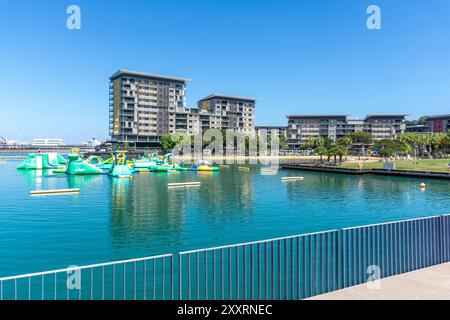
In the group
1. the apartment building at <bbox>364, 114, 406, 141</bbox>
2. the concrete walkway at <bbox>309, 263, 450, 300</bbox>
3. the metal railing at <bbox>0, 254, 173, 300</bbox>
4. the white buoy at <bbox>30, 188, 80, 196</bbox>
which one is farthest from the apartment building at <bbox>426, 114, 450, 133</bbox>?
the metal railing at <bbox>0, 254, 173, 300</bbox>

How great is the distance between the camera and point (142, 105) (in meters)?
156

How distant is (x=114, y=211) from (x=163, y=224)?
7675mm

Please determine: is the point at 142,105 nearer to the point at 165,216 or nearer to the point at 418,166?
the point at 418,166

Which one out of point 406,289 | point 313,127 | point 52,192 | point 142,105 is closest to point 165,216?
point 52,192

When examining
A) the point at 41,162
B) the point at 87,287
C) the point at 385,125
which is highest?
the point at 385,125

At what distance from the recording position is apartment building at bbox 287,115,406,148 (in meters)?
187

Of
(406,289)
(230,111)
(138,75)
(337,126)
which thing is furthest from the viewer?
(337,126)

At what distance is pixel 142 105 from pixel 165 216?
443ft

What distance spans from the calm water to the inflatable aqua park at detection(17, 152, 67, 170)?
3846cm

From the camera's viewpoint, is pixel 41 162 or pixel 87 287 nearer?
pixel 87 287

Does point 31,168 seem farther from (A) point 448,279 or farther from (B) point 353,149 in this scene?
(B) point 353,149

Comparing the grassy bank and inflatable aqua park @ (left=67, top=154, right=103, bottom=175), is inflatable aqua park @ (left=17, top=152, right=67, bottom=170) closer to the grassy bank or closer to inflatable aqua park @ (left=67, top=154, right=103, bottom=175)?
inflatable aqua park @ (left=67, top=154, right=103, bottom=175)

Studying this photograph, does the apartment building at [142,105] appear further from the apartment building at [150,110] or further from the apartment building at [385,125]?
the apartment building at [385,125]
